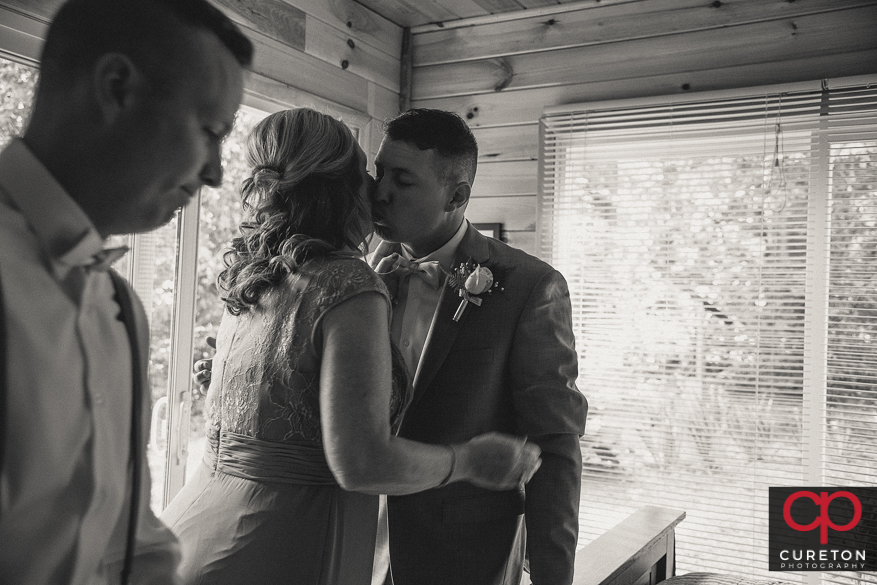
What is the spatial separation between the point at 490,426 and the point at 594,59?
2068 millimetres

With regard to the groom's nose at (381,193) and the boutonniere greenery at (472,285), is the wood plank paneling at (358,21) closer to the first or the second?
the groom's nose at (381,193)

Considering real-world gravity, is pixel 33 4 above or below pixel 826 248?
above

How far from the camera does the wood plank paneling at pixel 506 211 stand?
3.32 metres

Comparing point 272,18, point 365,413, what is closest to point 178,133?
point 365,413

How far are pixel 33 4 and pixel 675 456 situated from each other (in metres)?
2.69

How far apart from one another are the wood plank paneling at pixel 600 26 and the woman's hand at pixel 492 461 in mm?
2328

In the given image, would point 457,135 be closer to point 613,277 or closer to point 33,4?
point 33,4

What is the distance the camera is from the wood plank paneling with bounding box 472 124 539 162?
333 cm

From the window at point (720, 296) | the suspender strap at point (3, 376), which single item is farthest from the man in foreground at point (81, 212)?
the window at point (720, 296)

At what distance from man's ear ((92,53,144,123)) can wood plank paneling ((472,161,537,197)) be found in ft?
9.19

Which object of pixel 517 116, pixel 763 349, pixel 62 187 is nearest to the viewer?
pixel 62 187

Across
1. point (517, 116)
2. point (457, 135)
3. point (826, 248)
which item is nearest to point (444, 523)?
point (457, 135)

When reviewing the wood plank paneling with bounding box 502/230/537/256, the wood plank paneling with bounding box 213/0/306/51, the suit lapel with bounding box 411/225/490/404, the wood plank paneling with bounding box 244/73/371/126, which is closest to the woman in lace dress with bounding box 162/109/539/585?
the suit lapel with bounding box 411/225/490/404

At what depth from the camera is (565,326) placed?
5.64ft
